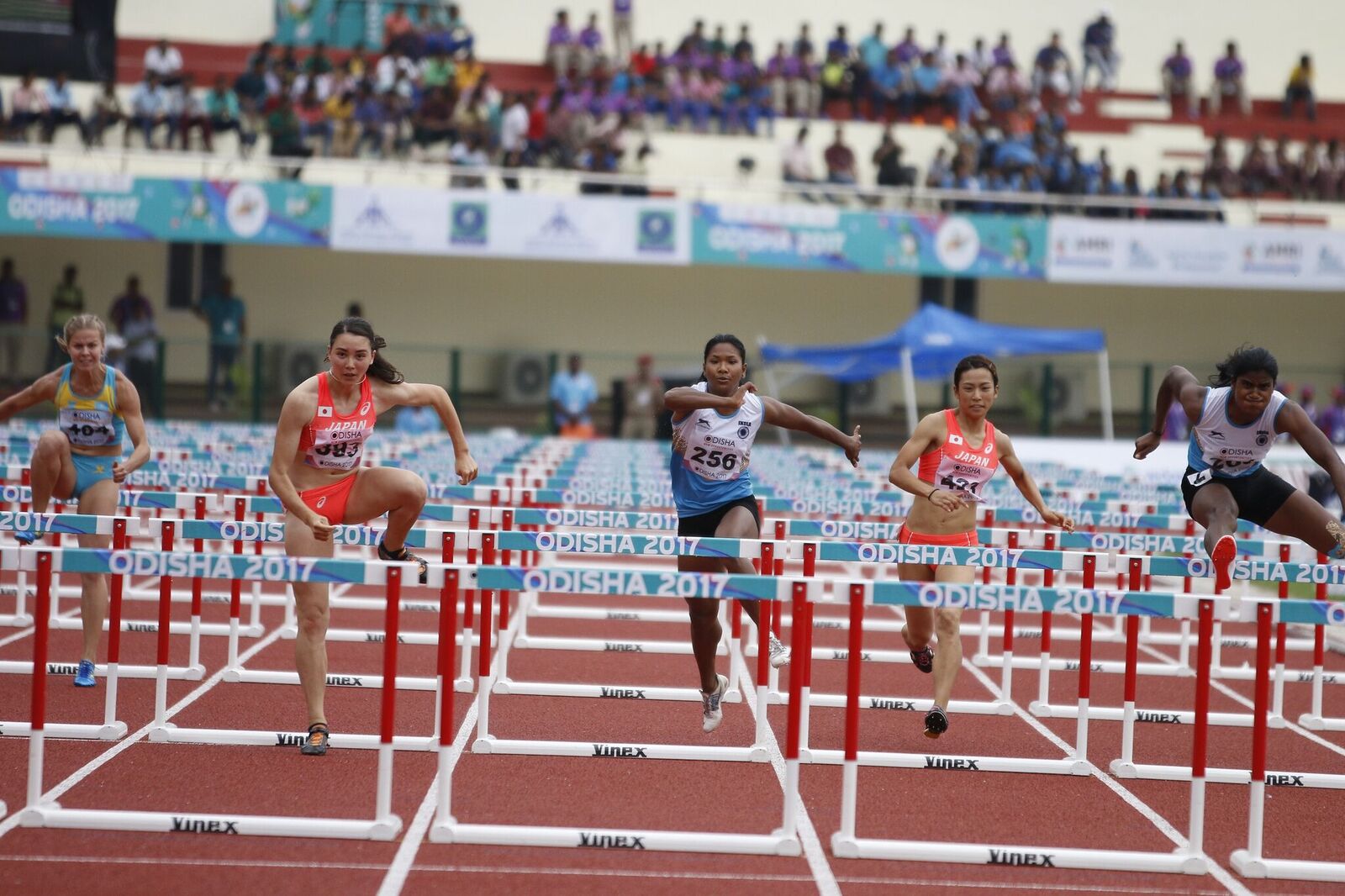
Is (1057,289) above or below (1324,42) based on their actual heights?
below

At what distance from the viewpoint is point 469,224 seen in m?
26.3

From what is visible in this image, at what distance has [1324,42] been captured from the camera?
36.7 meters

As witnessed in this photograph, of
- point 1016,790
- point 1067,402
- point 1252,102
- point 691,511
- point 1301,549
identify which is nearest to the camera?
point 1016,790

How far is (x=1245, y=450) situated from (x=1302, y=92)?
29.9 metres

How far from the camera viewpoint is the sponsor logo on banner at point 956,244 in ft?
89.1

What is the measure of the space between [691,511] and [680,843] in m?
2.26

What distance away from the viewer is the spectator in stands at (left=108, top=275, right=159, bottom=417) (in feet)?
85.4

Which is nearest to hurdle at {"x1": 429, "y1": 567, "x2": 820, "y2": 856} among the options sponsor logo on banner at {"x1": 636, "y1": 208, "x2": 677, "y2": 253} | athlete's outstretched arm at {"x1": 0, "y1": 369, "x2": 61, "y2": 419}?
athlete's outstretched arm at {"x1": 0, "y1": 369, "x2": 61, "y2": 419}

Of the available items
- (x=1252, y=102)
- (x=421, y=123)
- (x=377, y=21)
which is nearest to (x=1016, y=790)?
(x=421, y=123)

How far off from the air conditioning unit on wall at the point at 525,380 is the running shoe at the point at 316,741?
22377mm

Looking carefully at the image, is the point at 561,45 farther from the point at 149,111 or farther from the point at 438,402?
the point at 438,402

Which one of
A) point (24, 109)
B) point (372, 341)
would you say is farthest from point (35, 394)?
point (24, 109)

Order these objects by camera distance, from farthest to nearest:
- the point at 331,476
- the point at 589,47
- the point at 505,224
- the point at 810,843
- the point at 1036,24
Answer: the point at 1036,24 → the point at 589,47 → the point at 505,224 → the point at 331,476 → the point at 810,843

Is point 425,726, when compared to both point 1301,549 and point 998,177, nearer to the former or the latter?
point 1301,549
